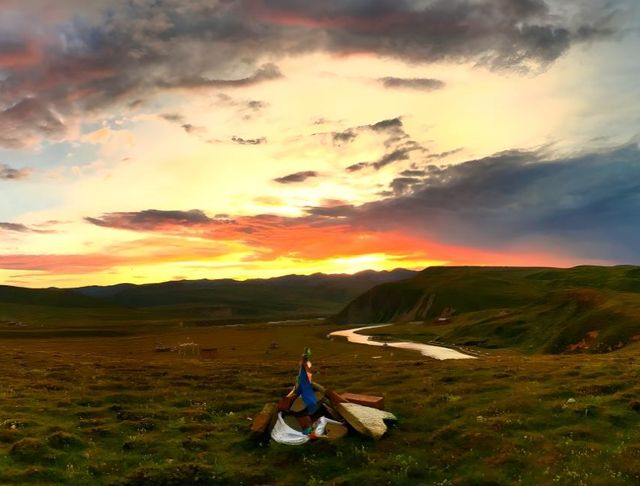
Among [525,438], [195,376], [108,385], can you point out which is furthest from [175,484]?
[195,376]

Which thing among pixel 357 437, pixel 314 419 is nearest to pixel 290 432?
pixel 314 419

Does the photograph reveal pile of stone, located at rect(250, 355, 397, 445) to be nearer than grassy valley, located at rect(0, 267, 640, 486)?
No

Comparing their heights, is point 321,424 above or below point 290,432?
above

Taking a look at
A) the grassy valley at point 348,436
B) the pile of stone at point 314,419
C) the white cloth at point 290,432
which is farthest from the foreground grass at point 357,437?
the pile of stone at point 314,419

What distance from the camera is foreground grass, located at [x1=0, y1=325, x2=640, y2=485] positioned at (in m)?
23.0

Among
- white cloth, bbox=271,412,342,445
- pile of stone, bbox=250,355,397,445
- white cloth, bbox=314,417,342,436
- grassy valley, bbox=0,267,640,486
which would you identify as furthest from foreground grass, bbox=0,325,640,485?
white cloth, bbox=314,417,342,436

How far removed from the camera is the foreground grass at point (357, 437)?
75.4 feet

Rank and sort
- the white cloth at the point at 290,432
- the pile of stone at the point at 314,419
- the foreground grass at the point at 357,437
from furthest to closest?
the pile of stone at the point at 314,419
the white cloth at the point at 290,432
the foreground grass at the point at 357,437

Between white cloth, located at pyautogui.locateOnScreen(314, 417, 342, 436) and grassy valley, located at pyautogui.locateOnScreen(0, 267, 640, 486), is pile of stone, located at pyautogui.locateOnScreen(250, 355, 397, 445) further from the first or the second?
grassy valley, located at pyautogui.locateOnScreen(0, 267, 640, 486)

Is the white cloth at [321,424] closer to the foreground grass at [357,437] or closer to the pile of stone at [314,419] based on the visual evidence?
the pile of stone at [314,419]

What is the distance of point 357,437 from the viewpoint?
90.1 ft

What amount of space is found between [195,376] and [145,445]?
25.2m

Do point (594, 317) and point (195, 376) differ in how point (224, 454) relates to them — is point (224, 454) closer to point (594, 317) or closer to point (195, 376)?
point (195, 376)

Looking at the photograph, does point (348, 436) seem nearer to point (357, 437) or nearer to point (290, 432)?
point (357, 437)
